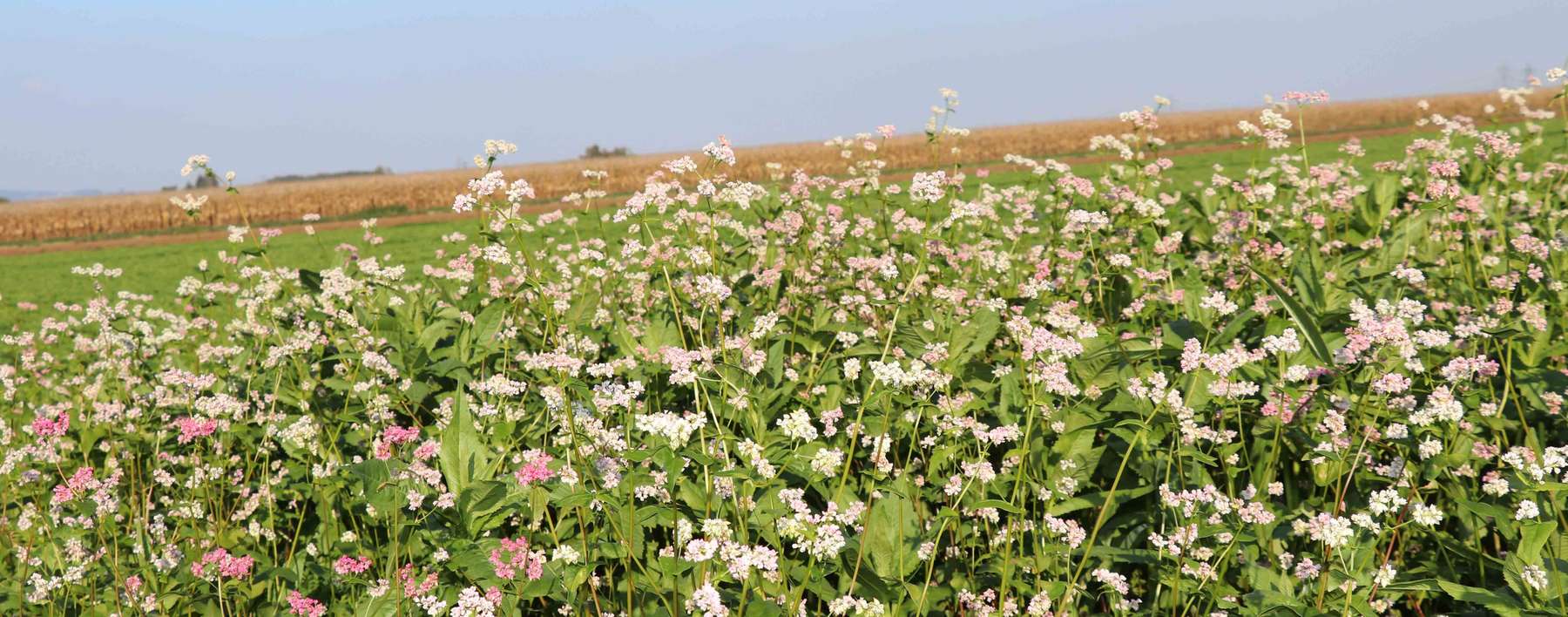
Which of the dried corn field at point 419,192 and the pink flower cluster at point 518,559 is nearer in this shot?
the pink flower cluster at point 518,559

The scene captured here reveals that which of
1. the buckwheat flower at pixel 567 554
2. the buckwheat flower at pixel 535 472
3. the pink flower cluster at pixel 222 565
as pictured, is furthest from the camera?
the pink flower cluster at pixel 222 565

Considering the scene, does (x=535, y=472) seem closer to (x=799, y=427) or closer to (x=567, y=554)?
(x=567, y=554)

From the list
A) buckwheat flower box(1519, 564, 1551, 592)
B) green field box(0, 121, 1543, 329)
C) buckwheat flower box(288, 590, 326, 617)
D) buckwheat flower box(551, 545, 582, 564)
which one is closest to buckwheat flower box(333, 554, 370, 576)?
buckwheat flower box(288, 590, 326, 617)

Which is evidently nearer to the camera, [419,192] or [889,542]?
[889,542]

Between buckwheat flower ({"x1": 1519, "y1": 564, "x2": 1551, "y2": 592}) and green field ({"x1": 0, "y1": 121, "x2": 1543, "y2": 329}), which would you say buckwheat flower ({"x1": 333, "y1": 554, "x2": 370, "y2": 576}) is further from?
green field ({"x1": 0, "y1": 121, "x2": 1543, "y2": 329})

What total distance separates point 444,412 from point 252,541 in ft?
3.43

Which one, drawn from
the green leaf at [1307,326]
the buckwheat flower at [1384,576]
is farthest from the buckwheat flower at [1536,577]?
the green leaf at [1307,326]

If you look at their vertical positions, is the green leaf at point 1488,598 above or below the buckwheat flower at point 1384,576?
below

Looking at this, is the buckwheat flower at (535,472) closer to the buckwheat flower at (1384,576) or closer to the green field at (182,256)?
the buckwheat flower at (1384,576)

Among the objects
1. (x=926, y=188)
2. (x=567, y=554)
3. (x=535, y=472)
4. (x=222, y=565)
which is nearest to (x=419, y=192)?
(x=222, y=565)

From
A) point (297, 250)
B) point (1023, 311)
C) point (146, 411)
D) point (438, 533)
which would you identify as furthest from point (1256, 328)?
point (297, 250)

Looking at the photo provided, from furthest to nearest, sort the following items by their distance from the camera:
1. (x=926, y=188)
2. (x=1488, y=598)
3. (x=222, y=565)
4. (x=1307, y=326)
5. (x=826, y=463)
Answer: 1. (x=926, y=188)
2. (x=1307, y=326)
3. (x=222, y=565)
4. (x=1488, y=598)
5. (x=826, y=463)

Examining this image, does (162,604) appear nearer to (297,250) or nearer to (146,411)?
(146,411)

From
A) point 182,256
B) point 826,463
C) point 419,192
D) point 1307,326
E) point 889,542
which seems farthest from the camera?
point 419,192
